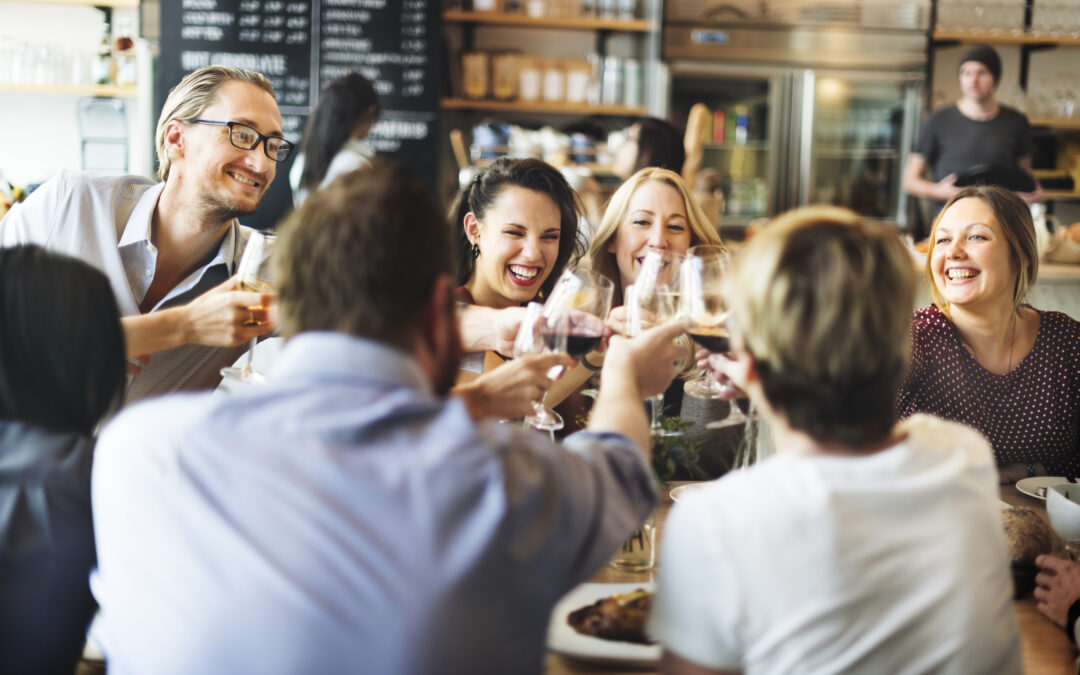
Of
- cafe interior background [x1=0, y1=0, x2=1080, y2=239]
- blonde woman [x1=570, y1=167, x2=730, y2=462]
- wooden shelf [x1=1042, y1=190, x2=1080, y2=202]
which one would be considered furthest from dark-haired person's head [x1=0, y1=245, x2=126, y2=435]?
wooden shelf [x1=1042, y1=190, x2=1080, y2=202]

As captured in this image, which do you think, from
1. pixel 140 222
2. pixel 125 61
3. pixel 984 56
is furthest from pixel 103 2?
pixel 984 56

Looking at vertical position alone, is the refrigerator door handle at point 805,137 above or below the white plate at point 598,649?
above

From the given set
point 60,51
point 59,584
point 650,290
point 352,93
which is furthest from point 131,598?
point 60,51

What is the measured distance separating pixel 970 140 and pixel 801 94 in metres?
1.01

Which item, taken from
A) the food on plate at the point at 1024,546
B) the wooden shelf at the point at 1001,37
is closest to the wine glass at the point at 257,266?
the food on plate at the point at 1024,546

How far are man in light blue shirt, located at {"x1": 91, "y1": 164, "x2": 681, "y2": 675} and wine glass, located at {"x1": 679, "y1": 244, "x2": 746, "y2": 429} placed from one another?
20.6 inches

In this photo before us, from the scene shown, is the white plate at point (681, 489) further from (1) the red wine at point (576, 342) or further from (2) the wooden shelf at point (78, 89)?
(2) the wooden shelf at point (78, 89)

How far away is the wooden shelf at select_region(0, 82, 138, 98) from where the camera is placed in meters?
4.82

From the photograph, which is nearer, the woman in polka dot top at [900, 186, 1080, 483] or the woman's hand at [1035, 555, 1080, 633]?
the woman's hand at [1035, 555, 1080, 633]

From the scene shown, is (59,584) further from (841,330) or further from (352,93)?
(352,93)

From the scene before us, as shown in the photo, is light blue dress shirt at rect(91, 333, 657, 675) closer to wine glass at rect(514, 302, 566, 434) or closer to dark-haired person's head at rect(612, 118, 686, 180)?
wine glass at rect(514, 302, 566, 434)

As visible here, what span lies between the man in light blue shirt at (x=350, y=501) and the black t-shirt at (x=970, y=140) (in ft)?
15.0

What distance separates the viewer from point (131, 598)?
0.84 meters

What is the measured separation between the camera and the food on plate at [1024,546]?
1290 millimetres
